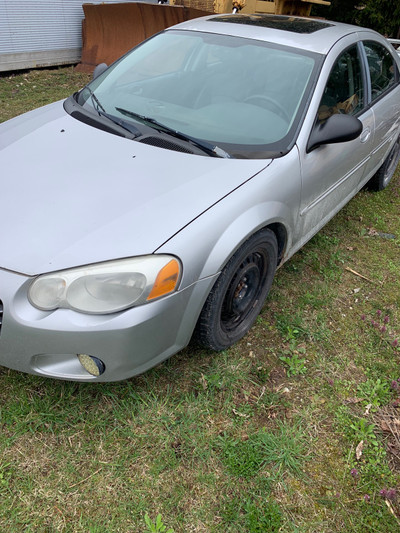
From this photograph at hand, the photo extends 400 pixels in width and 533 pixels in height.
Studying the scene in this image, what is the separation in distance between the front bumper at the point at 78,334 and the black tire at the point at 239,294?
0.24 m

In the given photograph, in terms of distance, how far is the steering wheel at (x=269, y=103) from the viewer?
7.89 feet

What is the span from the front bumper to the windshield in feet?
3.27

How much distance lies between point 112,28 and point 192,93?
5976 mm

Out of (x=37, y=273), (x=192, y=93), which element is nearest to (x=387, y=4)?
(x=192, y=93)

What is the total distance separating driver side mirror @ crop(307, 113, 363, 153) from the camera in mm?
2365

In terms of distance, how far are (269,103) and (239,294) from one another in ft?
3.62

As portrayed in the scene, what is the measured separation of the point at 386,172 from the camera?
4.36 metres

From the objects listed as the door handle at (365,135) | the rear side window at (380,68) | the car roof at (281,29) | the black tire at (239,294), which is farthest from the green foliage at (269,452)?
the rear side window at (380,68)

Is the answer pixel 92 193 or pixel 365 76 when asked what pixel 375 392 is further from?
pixel 365 76

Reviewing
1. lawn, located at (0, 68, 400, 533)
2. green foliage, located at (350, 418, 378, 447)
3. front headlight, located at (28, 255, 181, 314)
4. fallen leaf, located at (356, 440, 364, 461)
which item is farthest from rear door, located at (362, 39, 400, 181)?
front headlight, located at (28, 255, 181, 314)

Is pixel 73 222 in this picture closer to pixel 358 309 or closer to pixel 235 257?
pixel 235 257

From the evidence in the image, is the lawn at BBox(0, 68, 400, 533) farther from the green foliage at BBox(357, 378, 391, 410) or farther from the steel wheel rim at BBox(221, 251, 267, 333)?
the steel wheel rim at BBox(221, 251, 267, 333)

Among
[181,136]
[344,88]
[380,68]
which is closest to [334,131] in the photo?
[344,88]

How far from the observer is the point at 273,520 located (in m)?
1.71
